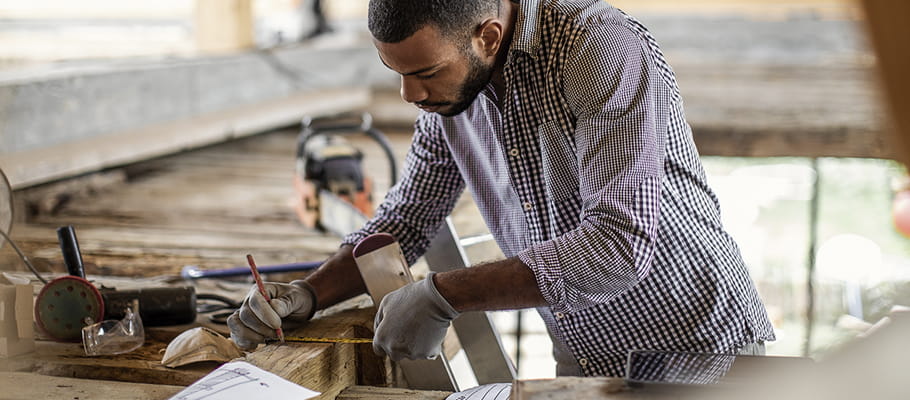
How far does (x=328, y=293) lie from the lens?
2061mm

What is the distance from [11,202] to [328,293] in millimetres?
735

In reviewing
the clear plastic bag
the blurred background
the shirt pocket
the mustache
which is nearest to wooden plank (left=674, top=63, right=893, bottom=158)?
the blurred background

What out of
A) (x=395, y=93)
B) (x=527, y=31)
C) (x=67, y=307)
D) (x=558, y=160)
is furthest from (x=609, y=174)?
(x=395, y=93)

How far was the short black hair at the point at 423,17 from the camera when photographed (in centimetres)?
170

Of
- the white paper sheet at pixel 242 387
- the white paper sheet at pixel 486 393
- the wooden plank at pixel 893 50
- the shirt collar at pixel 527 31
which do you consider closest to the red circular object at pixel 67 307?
the white paper sheet at pixel 242 387

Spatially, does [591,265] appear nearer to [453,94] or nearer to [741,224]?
[453,94]

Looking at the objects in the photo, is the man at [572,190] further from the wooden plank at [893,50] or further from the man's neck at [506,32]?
the wooden plank at [893,50]

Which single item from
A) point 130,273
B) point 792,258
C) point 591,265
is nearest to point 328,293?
point 591,265

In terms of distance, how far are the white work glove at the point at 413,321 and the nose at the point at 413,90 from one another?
377 millimetres

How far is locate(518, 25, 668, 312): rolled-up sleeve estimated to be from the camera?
1.61 meters

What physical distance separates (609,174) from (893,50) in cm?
112

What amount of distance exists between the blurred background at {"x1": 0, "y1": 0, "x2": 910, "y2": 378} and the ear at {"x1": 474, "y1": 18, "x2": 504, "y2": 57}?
0.70m

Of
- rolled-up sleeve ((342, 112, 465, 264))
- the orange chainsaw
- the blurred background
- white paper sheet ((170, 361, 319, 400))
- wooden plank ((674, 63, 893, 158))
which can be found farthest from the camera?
wooden plank ((674, 63, 893, 158))

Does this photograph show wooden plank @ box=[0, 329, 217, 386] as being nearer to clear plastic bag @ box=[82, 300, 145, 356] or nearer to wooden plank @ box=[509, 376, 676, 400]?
clear plastic bag @ box=[82, 300, 145, 356]
